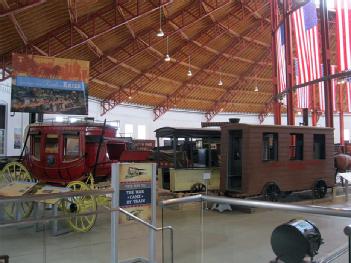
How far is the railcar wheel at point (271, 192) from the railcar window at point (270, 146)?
0.82m

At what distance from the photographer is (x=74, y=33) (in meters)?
20.8

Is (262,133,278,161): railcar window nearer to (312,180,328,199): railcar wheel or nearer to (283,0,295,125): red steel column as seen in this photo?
(312,180,328,199): railcar wheel

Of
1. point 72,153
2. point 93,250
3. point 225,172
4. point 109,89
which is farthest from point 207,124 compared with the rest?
point 109,89

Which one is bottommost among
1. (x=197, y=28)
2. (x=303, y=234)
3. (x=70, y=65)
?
(x=303, y=234)

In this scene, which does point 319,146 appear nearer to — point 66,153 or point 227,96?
point 66,153

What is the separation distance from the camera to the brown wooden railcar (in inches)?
438

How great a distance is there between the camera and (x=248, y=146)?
1102 cm

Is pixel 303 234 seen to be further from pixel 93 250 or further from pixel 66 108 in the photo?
pixel 66 108

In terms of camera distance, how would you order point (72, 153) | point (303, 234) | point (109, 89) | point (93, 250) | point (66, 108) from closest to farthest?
point (303, 234) → point (93, 250) → point (72, 153) → point (66, 108) → point (109, 89)

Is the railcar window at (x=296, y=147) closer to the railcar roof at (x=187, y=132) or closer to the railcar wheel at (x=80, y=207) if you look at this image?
the railcar roof at (x=187, y=132)

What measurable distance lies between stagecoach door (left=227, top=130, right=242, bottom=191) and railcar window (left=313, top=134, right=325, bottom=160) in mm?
3259

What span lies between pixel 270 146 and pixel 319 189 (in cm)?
282

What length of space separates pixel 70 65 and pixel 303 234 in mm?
12589

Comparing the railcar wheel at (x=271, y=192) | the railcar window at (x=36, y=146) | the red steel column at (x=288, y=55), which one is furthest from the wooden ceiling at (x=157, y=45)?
the railcar wheel at (x=271, y=192)
